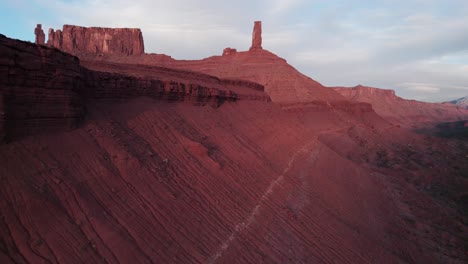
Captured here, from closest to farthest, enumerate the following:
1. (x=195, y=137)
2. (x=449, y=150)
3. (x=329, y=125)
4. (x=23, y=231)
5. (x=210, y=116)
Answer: (x=23, y=231) < (x=195, y=137) < (x=210, y=116) < (x=449, y=150) < (x=329, y=125)

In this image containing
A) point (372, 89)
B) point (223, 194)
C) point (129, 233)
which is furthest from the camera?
point (372, 89)

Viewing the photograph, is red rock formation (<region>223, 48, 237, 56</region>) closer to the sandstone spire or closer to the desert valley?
the sandstone spire

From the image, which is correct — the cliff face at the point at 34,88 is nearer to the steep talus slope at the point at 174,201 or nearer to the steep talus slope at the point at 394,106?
the steep talus slope at the point at 174,201

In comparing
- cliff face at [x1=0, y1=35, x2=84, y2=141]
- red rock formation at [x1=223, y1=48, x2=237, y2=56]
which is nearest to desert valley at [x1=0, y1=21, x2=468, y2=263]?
cliff face at [x1=0, y1=35, x2=84, y2=141]

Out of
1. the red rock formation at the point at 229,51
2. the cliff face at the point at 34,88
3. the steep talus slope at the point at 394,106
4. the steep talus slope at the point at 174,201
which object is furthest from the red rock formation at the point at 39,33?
the steep talus slope at the point at 394,106

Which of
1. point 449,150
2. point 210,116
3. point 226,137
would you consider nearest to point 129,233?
point 226,137

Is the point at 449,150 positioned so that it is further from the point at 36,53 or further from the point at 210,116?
the point at 36,53
